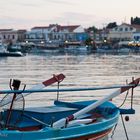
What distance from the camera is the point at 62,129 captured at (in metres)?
12.2

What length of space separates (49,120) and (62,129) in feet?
6.55

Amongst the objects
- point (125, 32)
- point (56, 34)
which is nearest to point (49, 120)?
point (125, 32)

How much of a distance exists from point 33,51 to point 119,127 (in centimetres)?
13459

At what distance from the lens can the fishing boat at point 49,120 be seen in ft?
38.9

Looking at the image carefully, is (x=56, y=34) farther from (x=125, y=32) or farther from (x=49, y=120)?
(x=49, y=120)

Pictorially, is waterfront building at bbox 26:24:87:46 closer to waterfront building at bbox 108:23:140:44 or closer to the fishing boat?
waterfront building at bbox 108:23:140:44

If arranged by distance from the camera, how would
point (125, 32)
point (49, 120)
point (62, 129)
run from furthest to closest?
1. point (125, 32)
2. point (49, 120)
3. point (62, 129)

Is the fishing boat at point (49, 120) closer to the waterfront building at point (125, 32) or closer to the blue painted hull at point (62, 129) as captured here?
the blue painted hull at point (62, 129)

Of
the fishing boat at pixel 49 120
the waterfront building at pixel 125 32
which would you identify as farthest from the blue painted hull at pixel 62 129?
the waterfront building at pixel 125 32

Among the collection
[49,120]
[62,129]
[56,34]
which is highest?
[62,129]

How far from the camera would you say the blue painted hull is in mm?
11604

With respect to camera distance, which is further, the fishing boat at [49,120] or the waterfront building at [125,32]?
the waterfront building at [125,32]

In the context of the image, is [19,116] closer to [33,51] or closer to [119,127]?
A: [119,127]

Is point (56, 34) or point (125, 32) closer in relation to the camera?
point (125, 32)
